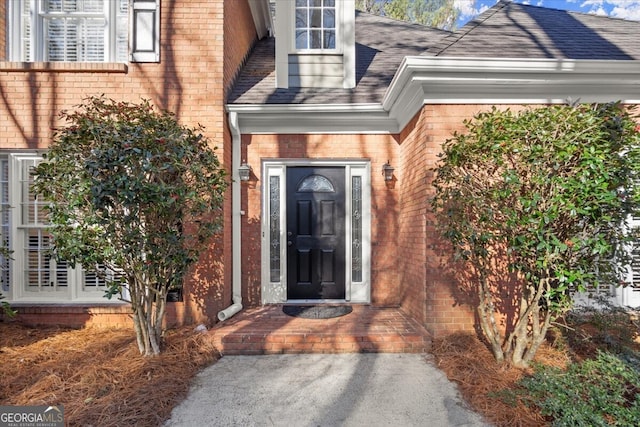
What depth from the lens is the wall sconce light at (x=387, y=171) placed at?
474 centimetres

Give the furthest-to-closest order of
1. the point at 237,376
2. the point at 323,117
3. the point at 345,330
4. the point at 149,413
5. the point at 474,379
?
the point at 323,117 → the point at 345,330 → the point at 237,376 → the point at 474,379 → the point at 149,413

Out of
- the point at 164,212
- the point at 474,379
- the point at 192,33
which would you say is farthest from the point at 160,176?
the point at 474,379

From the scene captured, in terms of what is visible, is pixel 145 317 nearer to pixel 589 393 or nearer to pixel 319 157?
pixel 319 157

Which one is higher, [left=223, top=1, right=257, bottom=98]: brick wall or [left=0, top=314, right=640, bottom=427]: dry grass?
[left=223, top=1, right=257, bottom=98]: brick wall

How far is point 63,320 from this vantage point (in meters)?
4.20

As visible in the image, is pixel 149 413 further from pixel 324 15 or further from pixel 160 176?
pixel 324 15

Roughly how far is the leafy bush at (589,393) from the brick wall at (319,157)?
2356mm

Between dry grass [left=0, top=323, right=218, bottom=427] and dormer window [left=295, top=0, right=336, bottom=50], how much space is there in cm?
463

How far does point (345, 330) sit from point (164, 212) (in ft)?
7.66

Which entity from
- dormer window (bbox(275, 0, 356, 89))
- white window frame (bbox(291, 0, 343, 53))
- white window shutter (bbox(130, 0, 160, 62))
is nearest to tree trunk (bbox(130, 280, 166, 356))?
white window shutter (bbox(130, 0, 160, 62))

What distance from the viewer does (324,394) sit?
9.07 ft

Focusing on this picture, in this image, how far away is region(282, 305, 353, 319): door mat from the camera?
170 inches

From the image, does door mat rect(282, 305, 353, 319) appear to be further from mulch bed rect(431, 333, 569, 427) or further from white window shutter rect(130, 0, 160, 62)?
white window shutter rect(130, 0, 160, 62)

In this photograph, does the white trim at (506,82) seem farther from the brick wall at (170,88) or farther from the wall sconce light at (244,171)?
the wall sconce light at (244,171)
